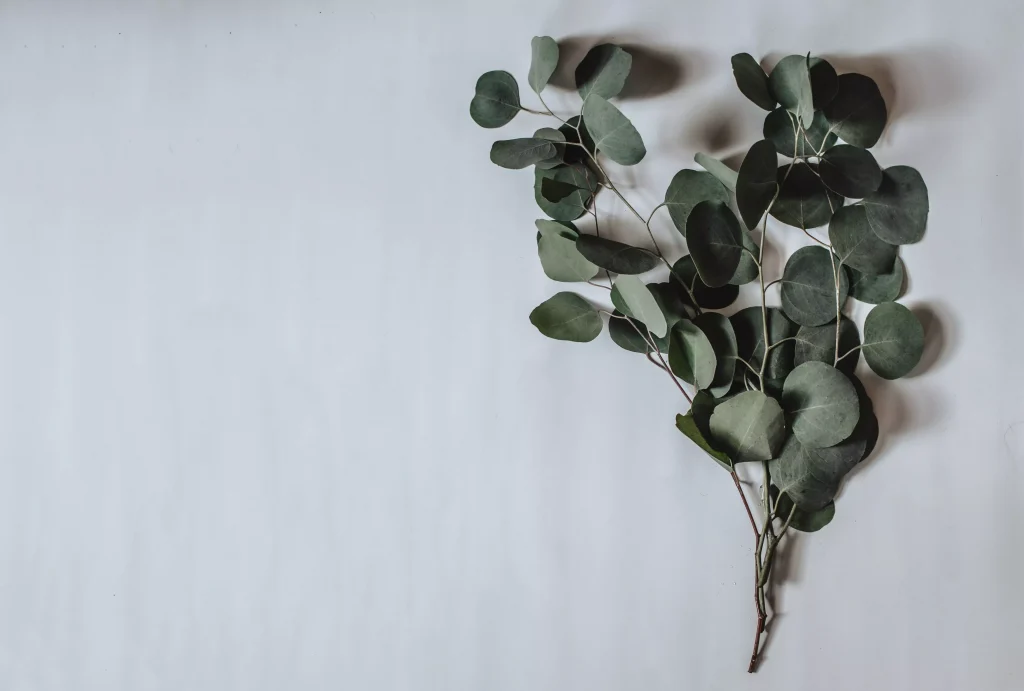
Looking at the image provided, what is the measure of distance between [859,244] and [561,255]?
1.34 feet

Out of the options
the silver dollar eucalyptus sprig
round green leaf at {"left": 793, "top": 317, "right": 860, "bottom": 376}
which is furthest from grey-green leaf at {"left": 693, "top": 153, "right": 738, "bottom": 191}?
round green leaf at {"left": 793, "top": 317, "right": 860, "bottom": 376}

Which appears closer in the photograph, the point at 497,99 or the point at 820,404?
the point at 820,404

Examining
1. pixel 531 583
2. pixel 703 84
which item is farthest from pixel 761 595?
pixel 703 84

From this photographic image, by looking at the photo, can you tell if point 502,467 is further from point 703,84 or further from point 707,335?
point 703,84

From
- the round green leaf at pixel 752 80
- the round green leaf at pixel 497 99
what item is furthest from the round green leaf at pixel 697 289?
the round green leaf at pixel 497 99

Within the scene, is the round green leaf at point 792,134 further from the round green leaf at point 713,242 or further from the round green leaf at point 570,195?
the round green leaf at point 570,195

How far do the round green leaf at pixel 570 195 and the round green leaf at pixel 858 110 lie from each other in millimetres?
338

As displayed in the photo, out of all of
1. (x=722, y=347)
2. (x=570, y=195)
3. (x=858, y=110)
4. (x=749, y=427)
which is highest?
(x=858, y=110)

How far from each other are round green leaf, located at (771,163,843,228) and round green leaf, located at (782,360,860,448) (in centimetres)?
20

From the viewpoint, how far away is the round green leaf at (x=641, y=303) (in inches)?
35.1

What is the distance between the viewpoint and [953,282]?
0.93 meters

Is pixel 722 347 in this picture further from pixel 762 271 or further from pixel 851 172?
pixel 851 172

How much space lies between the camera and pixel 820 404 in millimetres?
879

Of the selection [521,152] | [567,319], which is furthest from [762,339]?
[521,152]
